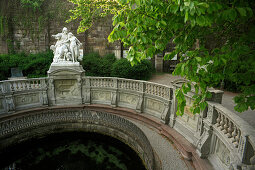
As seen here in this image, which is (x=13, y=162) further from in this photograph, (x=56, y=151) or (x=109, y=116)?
(x=109, y=116)

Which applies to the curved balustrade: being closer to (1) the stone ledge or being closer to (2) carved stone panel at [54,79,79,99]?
(2) carved stone panel at [54,79,79,99]

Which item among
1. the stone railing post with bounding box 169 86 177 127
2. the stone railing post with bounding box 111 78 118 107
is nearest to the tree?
the stone railing post with bounding box 169 86 177 127

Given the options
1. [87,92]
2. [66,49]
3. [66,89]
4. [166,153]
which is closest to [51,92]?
[66,89]

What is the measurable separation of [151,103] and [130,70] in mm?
5246

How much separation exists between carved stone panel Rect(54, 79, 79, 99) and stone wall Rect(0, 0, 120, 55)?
856cm

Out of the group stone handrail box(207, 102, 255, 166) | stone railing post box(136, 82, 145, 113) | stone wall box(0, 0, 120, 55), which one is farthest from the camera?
stone wall box(0, 0, 120, 55)

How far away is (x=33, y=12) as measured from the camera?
15117mm

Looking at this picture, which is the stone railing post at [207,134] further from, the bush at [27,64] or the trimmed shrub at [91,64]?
the bush at [27,64]

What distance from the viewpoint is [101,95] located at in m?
8.09

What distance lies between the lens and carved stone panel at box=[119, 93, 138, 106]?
7.41m

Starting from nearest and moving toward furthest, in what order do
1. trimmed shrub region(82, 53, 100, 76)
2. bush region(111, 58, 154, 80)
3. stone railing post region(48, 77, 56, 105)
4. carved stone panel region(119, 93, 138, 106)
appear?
carved stone panel region(119, 93, 138, 106) → stone railing post region(48, 77, 56, 105) → bush region(111, 58, 154, 80) → trimmed shrub region(82, 53, 100, 76)

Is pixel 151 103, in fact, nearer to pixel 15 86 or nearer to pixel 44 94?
pixel 44 94

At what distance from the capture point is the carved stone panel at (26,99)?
7.21 meters

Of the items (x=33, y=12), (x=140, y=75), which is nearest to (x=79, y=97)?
(x=140, y=75)
